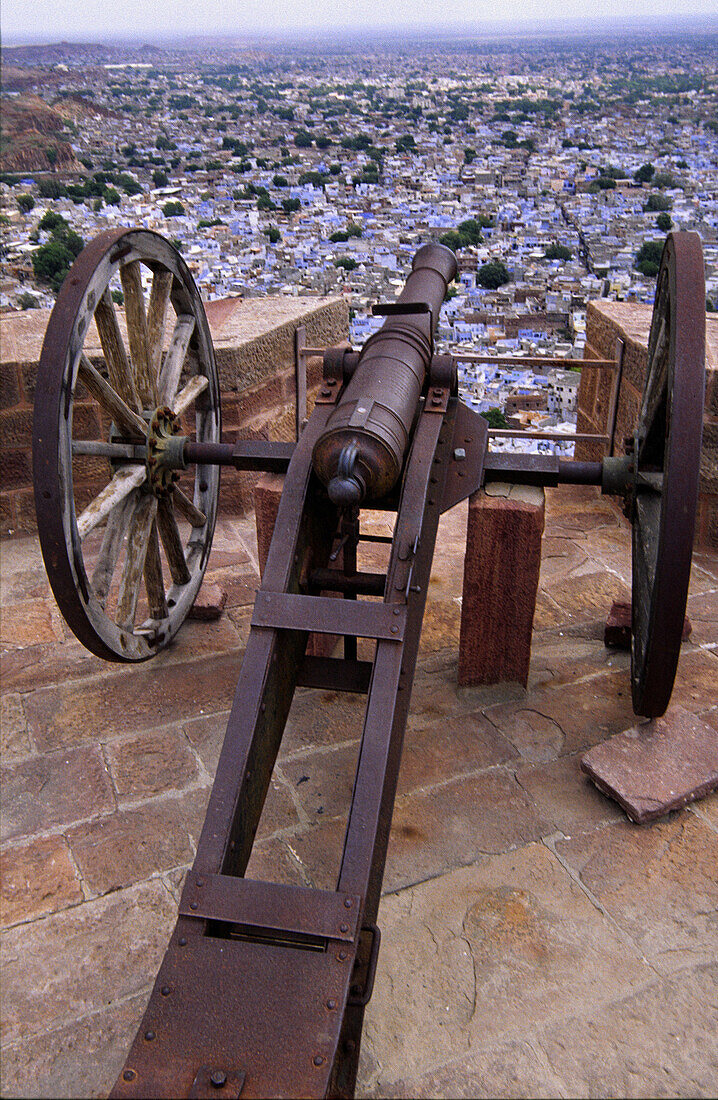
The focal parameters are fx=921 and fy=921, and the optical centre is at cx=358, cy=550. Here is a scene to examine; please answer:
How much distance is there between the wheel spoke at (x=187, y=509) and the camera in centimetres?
336

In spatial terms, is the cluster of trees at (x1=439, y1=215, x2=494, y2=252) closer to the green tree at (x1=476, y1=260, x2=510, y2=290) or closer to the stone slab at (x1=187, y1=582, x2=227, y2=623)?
the green tree at (x1=476, y1=260, x2=510, y2=290)

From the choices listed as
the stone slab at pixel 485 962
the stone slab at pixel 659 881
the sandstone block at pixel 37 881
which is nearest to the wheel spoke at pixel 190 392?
the sandstone block at pixel 37 881

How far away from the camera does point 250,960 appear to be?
5.87 feet

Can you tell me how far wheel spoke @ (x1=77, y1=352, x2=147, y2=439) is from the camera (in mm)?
2760

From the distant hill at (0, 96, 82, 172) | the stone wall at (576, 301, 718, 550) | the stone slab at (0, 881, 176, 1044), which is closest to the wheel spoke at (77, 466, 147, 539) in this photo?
the stone slab at (0, 881, 176, 1044)

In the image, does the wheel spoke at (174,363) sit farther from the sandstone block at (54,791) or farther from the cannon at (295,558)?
the sandstone block at (54,791)

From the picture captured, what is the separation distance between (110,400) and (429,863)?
1685mm

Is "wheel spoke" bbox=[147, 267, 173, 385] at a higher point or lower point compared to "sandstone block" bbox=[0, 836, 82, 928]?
higher

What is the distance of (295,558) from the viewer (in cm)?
259

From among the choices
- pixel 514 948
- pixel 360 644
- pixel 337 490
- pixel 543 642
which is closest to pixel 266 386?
pixel 360 644

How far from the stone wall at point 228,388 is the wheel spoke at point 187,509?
1048mm

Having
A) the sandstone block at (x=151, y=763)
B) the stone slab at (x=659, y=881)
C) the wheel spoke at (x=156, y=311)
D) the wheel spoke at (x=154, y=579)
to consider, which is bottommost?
the sandstone block at (x=151, y=763)

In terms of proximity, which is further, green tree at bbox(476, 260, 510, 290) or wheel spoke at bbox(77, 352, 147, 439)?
green tree at bbox(476, 260, 510, 290)

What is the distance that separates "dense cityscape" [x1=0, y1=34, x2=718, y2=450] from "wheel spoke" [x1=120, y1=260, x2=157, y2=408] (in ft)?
6.72
